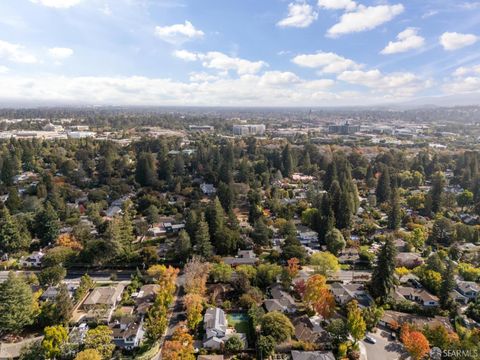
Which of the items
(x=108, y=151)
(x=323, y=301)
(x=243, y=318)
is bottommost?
(x=243, y=318)

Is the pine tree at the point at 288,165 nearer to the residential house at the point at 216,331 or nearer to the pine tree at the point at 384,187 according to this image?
the pine tree at the point at 384,187

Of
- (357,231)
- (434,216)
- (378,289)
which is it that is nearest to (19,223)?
(378,289)

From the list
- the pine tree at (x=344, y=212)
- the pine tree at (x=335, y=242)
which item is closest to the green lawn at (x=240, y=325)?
the pine tree at (x=335, y=242)

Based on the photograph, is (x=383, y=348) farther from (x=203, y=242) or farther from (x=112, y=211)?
(x=112, y=211)

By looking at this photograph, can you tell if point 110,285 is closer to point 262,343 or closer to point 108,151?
point 262,343

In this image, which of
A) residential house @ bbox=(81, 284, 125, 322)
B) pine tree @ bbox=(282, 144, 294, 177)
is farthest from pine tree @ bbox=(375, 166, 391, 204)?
residential house @ bbox=(81, 284, 125, 322)

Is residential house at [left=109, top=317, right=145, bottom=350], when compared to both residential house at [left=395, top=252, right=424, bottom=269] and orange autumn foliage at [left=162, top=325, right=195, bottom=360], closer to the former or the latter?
orange autumn foliage at [left=162, top=325, right=195, bottom=360]
